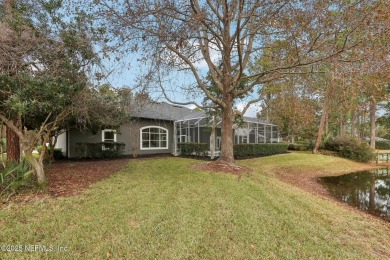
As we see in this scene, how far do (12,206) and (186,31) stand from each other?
21.3ft

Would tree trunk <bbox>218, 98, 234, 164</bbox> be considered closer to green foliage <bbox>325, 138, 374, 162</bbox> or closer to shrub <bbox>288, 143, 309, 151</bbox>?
green foliage <bbox>325, 138, 374, 162</bbox>

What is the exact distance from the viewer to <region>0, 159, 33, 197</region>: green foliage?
5.38 m

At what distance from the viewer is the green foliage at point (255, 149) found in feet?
60.7

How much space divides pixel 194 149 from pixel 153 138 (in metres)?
3.46

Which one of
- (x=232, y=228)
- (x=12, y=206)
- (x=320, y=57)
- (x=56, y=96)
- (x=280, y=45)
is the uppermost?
(x=280, y=45)

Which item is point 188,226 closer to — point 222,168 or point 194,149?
point 222,168

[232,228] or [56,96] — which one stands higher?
[56,96]

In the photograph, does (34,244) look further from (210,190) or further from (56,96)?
(210,190)

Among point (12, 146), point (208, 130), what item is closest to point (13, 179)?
point (12, 146)

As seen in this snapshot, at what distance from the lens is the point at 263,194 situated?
6664 mm

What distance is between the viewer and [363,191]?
9.94 m

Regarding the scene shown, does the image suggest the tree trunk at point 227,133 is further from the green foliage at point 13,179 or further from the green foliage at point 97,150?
the green foliage at point 97,150

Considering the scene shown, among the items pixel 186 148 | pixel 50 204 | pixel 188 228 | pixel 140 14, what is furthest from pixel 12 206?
pixel 186 148

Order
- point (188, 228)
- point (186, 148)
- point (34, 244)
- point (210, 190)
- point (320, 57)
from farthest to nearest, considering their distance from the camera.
Answer: point (186, 148) → point (320, 57) → point (210, 190) → point (188, 228) → point (34, 244)
